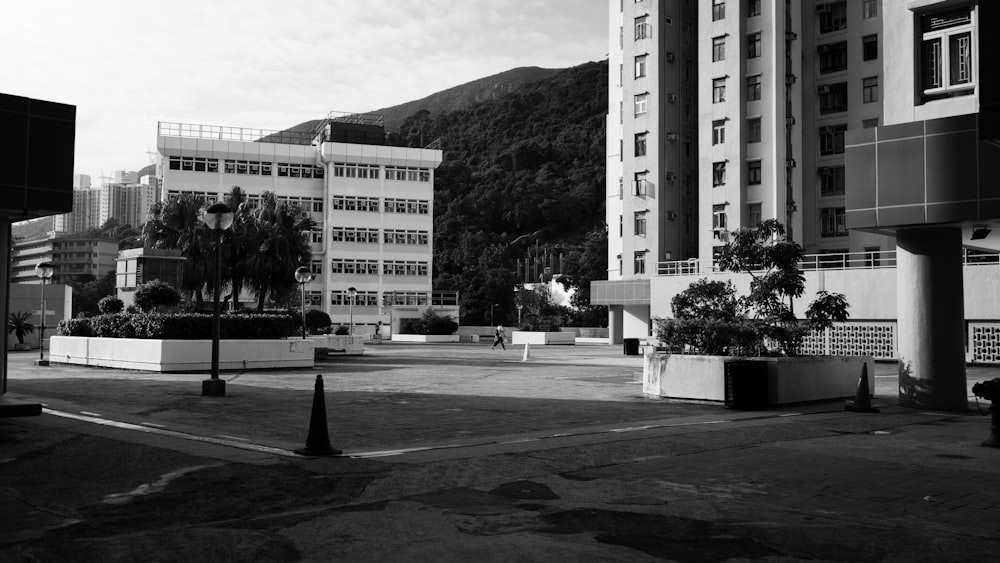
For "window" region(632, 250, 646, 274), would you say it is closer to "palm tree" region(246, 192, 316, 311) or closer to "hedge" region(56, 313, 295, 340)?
"palm tree" region(246, 192, 316, 311)

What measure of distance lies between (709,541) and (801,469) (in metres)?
3.77

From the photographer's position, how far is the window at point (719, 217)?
5822 cm

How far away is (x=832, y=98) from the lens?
5550 cm

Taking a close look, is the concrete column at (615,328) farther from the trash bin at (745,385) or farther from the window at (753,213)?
the trash bin at (745,385)

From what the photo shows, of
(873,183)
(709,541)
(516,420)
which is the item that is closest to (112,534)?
(709,541)

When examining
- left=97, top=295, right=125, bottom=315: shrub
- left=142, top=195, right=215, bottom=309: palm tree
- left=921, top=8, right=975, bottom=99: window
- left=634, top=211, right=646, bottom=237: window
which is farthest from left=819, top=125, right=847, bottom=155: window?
left=97, top=295, right=125, bottom=315: shrub

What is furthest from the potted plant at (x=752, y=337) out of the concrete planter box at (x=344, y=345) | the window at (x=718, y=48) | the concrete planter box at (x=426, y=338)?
the concrete planter box at (x=426, y=338)

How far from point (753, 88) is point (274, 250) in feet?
110

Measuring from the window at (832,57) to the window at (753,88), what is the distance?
406 centimetres

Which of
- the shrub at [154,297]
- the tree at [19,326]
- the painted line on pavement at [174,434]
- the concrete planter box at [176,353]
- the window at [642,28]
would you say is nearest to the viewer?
the painted line on pavement at [174,434]

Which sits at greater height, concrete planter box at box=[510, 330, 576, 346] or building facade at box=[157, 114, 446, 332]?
building facade at box=[157, 114, 446, 332]

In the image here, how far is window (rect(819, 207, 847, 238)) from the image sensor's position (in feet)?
179

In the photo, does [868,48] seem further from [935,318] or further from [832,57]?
[935,318]

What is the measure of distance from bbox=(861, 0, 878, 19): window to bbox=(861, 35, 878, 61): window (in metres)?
1.31
